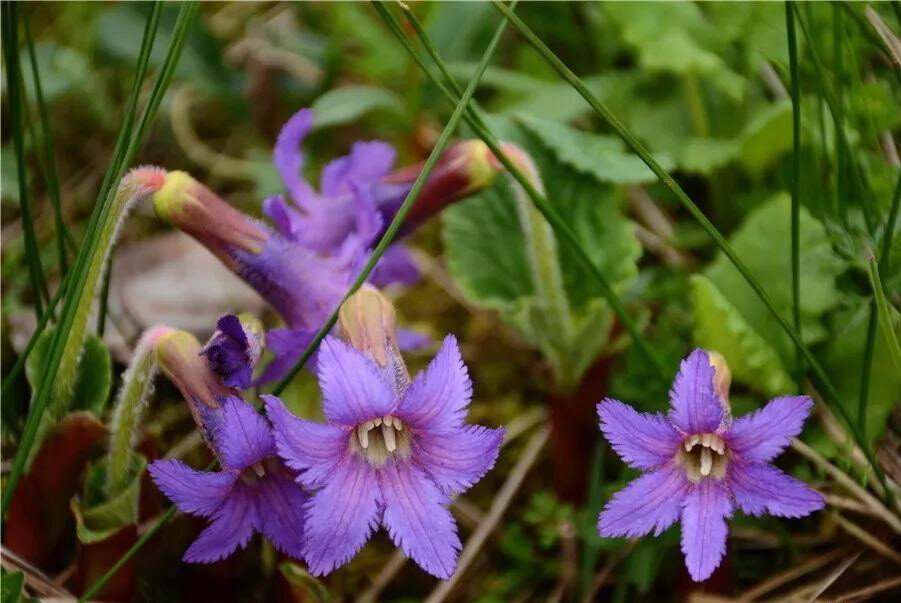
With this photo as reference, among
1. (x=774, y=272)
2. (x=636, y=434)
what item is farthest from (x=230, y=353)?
(x=774, y=272)

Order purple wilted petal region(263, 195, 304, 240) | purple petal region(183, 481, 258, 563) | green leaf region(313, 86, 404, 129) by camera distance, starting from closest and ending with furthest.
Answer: purple petal region(183, 481, 258, 563), purple wilted petal region(263, 195, 304, 240), green leaf region(313, 86, 404, 129)

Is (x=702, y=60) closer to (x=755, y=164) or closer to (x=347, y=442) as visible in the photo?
(x=755, y=164)

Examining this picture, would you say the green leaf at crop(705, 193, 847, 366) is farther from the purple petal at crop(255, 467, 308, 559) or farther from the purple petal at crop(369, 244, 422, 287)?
the purple petal at crop(255, 467, 308, 559)

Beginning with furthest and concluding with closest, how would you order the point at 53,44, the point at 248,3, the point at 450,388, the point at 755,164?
the point at 248,3, the point at 53,44, the point at 755,164, the point at 450,388

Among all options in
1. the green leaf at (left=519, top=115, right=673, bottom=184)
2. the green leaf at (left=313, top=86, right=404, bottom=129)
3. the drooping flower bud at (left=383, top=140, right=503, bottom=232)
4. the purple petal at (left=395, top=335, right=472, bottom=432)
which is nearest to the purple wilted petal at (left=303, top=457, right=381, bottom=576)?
the purple petal at (left=395, top=335, right=472, bottom=432)

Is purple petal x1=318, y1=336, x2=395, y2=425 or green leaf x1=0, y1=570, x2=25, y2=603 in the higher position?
purple petal x1=318, y1=336, x2=395, y2=425

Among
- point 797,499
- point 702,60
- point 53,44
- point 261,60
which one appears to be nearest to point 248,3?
point 261,60

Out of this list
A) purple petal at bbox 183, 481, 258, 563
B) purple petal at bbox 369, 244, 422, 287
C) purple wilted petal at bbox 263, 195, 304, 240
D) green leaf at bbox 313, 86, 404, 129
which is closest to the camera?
purple petal at bbox 183, 481, 258, 563
